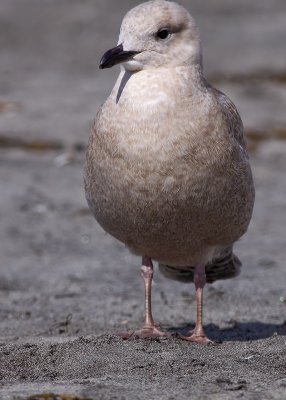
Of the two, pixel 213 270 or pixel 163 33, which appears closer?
pixel 163 33

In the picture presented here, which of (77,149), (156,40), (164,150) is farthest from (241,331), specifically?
(77,149)

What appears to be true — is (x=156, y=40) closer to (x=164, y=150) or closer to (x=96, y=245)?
(x=164, y=150)

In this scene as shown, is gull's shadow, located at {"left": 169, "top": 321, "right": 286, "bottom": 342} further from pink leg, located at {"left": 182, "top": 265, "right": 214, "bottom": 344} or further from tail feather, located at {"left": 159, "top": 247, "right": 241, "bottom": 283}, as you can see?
tail feather, located at {"left": 159, "top": 247, "right": 241, "bottom": 283}

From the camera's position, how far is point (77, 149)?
41.9ft

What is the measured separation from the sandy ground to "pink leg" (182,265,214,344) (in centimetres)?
19

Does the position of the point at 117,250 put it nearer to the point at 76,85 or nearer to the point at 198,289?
the point at 198,289

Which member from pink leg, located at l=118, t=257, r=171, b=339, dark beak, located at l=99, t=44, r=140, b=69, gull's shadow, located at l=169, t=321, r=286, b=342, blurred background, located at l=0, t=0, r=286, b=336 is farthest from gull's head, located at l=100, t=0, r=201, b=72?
blurred background, located at l=0, t=0, r=286, b=336

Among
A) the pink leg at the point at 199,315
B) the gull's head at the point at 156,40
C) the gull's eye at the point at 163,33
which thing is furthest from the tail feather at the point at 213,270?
the gull's eye at the point at 163,33

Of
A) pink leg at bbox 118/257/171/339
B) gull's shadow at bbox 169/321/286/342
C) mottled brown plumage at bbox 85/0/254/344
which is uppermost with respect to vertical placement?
mottled brown plumage at bbox 85/0/254/344

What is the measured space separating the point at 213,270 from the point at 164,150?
161 centimetres

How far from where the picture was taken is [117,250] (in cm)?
974

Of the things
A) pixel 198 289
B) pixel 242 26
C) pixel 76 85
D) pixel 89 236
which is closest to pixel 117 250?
pixel 89 236

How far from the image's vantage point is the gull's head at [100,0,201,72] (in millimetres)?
6031

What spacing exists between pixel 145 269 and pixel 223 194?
94cm
